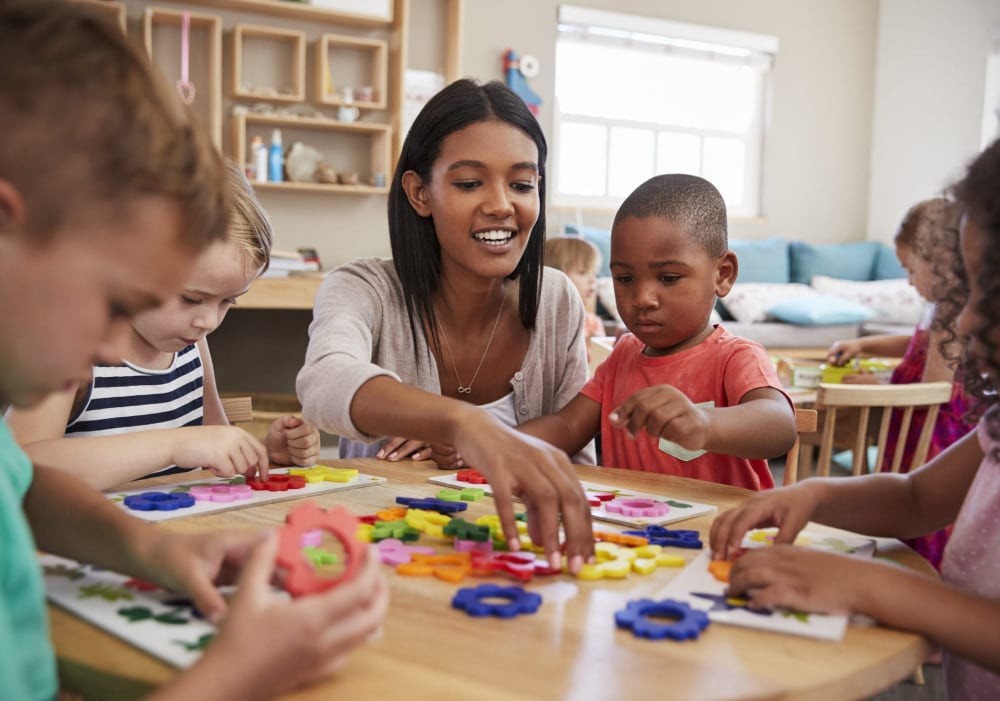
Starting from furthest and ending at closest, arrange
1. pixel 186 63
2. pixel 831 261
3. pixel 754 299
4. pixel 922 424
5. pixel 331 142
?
pixel 831 261, pixel 754 299, pixel 331 142, pixel 186 63, pixel 922 424

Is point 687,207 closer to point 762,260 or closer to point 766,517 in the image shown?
point 766,517

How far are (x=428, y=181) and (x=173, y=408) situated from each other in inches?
25.1

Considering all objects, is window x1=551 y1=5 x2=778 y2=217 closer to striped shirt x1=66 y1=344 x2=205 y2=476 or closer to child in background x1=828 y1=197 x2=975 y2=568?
child in background x1=828 y1=197 x2=975 y2=568

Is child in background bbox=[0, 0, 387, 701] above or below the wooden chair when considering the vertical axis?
above

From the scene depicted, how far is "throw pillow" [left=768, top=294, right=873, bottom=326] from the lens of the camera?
5473 mm

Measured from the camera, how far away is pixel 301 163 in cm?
474

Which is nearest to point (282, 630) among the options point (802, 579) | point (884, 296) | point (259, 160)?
point (802, 579)

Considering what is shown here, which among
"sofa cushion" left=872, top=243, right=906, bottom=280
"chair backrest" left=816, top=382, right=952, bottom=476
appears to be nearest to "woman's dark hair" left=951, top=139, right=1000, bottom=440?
"chair backrest" left=816, top=382, right=952, bottom=476

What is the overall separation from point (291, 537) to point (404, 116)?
445cm

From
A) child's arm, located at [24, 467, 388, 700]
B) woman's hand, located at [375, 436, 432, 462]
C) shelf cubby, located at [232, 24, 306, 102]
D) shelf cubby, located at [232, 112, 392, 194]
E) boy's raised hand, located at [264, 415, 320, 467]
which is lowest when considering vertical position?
woman's hand, located at [375, 436, 432, 462]

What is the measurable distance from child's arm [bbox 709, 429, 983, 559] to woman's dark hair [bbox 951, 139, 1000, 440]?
0.81ft

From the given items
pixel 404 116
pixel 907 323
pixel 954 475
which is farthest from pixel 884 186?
pixel 954 475

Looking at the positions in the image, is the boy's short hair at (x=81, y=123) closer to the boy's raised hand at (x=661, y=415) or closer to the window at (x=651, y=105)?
the boy's raised hand at (x=661, y=415)

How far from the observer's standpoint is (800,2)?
257 inches
